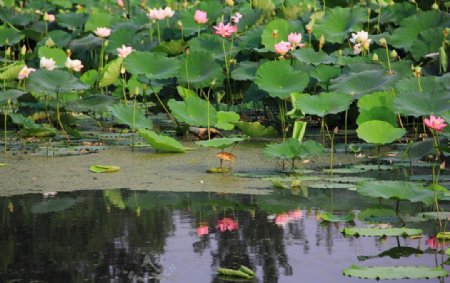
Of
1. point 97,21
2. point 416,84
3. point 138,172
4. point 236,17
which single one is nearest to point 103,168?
point 138,172

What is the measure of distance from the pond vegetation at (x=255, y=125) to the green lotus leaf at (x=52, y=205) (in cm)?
1

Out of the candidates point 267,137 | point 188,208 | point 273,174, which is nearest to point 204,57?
point 267,137

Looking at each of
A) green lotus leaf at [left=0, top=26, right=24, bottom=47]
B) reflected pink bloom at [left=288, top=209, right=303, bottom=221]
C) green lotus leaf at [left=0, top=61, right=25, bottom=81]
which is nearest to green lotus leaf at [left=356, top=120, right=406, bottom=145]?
reflected pink bloom at [left=288, top=209, right=303, bottom=221]

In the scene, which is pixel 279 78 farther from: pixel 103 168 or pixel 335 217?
pixel 335 217

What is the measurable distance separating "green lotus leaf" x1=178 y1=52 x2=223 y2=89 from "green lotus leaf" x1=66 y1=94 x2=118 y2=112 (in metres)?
0.40

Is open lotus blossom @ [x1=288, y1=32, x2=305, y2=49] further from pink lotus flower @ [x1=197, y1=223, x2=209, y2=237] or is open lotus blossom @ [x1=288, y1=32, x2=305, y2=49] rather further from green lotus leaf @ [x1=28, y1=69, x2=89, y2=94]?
pink lotus flower @ [x1=197, y1=223, x2=209, y2=237]

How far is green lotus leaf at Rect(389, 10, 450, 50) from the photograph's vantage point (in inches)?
214

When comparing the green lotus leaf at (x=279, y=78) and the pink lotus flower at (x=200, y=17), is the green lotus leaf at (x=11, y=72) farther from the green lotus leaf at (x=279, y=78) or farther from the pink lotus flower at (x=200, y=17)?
the green lotus leaf at (x=279, y=78)

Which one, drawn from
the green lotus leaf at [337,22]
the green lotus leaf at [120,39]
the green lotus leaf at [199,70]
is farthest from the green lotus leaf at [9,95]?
the green lotus leaf at [337,22]

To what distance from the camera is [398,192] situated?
10.6 feet

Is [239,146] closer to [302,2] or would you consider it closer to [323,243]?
[323,243]

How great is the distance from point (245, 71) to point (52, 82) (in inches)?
40.2

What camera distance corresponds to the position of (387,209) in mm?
3369

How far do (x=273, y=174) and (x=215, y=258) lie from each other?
1.39 meters
